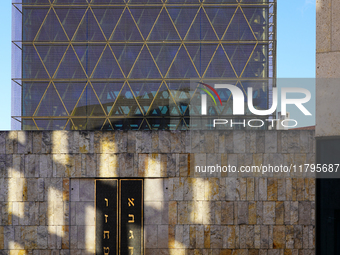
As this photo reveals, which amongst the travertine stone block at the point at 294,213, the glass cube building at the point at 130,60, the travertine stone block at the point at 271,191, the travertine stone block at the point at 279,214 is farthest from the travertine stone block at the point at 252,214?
the glass cube building at the point at 130,60

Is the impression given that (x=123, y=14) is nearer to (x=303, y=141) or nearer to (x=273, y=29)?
(x=273, y=29)

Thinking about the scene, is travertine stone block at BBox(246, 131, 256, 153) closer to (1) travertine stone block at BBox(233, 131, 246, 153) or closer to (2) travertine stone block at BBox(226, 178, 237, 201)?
(1) travertine stone block at BBox(233, 131, 246, 153)

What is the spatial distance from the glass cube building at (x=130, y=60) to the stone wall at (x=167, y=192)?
33.4ft

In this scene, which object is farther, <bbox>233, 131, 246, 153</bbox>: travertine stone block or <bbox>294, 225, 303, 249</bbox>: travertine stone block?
<bbox>233, 131, 246, 153</bbox>: travertine stone block

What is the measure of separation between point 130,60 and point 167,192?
13712mm

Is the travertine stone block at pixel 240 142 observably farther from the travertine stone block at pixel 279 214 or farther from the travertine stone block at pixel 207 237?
the travertine stone block at pixel 207 237

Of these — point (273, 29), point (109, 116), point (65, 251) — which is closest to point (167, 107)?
point (109, 116)

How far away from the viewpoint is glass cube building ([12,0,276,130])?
2394 centimetres

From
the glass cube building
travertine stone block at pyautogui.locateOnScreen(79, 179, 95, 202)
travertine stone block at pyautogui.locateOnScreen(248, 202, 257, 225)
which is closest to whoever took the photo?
travertine stone block at pyautogui.locateOnScreen(248, 202, 257, 225)

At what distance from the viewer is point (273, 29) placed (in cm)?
2612

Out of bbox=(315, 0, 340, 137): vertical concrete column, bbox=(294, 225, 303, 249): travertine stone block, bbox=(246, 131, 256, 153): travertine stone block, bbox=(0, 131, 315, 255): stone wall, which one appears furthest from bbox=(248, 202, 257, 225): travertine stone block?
bbox=(315, 0, 340, 137): vertical concrete column

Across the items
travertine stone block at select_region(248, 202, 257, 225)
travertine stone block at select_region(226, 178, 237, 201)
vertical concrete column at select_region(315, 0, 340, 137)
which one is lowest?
travertine stone block at select_region(248, 202, 257, 225)

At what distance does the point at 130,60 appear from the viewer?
2398 centimetres

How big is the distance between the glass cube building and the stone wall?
33.4ft
